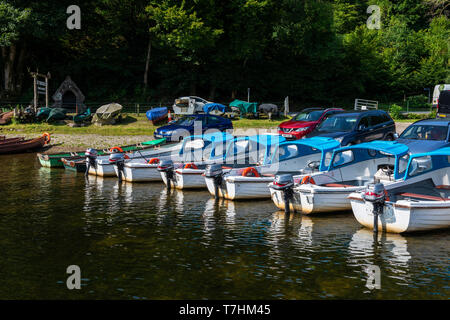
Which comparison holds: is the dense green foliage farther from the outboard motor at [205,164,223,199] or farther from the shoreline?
the outboard motor at [205,164,223,199]

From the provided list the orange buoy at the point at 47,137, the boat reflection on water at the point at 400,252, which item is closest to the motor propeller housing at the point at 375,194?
the boat reflection on water at the point at 400,252

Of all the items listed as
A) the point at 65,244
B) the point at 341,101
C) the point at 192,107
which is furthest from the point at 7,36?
the point at 341,101

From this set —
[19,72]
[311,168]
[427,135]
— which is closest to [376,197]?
[311,168]

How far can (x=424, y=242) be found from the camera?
43.0 ft

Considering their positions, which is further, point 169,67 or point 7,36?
point 169,67

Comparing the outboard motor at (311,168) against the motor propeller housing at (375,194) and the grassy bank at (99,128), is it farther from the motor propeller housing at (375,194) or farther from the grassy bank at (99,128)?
the grassy bank at (99,128)

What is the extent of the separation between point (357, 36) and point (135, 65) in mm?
26990

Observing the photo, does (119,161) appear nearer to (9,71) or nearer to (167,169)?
(167,169)

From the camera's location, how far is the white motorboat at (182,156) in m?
22.1

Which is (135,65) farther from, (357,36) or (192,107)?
(357,36)

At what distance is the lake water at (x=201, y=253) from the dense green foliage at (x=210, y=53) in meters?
30.4

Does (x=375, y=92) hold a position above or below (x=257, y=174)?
above

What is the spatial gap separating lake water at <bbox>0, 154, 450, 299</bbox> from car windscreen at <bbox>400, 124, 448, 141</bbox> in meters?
6.58

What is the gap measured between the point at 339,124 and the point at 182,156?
24.5 ft
